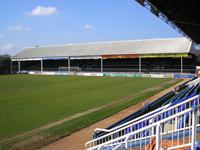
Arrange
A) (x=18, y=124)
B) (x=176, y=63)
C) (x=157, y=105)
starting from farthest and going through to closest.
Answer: (x=176, y=63), (x=18, y=124), (x=157, y=105)

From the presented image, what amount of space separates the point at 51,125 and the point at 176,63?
190ft

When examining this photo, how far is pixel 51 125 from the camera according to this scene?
17281 mm

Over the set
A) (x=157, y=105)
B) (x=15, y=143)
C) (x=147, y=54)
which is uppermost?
(x=147, y=54)

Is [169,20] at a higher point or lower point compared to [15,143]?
higher

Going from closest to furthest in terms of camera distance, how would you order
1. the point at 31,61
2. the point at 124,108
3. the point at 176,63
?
the point at 124,108 < the point at 176,63 < the point at 31,61

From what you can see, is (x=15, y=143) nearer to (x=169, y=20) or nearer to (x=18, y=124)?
(x=18, y=124)

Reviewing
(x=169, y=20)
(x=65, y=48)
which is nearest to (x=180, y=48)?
(x=65, y=48)

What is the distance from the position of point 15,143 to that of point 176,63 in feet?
202

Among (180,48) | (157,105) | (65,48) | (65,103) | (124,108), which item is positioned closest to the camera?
(157,105)

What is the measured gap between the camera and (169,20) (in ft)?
84.8

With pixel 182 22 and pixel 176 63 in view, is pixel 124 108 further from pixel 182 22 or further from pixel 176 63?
pixel 176 63

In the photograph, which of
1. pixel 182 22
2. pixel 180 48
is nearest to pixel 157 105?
pixel 182 22

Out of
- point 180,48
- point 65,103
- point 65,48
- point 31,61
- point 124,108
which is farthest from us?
point 31,61

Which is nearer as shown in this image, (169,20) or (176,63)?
(169,20)
